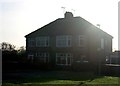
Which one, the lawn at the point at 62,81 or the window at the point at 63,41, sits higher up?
the window at the point at 63,41

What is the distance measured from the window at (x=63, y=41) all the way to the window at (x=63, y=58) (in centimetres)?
159

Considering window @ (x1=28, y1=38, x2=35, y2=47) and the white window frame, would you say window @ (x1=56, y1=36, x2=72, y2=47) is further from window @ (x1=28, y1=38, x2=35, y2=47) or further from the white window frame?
window @ (x1=28, y1=38, x2=35, y2=47)

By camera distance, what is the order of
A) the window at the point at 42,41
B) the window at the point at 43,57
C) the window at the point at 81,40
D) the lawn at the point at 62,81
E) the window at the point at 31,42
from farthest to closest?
the window at the point at 31,42, the window at the point at 42,41, the window at the point at 43,57, the window at the point at 81,40, the lawn at the point at 62,81

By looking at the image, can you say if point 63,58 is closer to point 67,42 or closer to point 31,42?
point 67,42

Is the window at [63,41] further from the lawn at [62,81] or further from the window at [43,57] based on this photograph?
the lawn at [62,81]

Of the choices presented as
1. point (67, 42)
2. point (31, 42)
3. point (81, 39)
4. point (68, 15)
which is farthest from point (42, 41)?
point (81, 39)

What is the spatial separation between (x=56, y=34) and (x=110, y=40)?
1139 centimetres

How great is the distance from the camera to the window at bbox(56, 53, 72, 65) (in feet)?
169

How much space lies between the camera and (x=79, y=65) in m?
44.0

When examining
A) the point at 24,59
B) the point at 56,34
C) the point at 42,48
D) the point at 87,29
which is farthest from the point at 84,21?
the point at 24,59

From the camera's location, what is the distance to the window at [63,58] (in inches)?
2023

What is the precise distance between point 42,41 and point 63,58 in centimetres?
558

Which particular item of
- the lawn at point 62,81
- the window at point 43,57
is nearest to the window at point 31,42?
the window at point 43,57

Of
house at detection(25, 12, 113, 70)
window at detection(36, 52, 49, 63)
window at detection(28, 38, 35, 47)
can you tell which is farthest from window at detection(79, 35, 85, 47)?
window at detection(28, 38, 35, 47)
